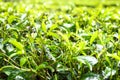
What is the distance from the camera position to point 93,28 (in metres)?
2.60

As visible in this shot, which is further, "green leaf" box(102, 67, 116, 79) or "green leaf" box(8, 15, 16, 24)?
"green leaf" box(8, 15, 16, 24)

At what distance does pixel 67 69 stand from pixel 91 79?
160 mm

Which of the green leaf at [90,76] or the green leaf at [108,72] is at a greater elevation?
the green leaf at [108,72]

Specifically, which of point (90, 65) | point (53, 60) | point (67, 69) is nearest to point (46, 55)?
point (53, 60)

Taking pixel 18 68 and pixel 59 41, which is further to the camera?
pixel 59 41

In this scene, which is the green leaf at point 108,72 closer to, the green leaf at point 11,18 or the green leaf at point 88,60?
the green leaf at point 88,60

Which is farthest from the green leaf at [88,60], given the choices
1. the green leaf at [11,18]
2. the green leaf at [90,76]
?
the green leaf at [11,18]

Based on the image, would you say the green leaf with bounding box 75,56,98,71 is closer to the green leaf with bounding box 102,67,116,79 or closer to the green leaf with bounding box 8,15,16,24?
the green leaf with bounding box 102,67,116,79

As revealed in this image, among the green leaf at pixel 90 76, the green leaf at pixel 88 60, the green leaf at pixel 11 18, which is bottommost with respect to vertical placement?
the green leaf at pixel 90 76

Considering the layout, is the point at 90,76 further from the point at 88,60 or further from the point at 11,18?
the point at 11,18

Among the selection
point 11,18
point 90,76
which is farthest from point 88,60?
point 11,18

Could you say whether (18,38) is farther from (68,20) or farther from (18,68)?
(68,20)

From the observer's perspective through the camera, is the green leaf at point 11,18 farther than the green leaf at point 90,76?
Yes

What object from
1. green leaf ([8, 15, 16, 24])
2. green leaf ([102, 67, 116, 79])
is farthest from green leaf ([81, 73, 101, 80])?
green leaf ([8, 15, 16, 24])
